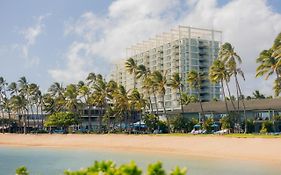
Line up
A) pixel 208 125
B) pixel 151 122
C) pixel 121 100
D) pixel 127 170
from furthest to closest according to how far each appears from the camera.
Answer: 1. pixel 121 100
2. pixel 151 122
3. pixel 208 125
4. pixel 127 170

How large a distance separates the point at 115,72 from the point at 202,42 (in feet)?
175

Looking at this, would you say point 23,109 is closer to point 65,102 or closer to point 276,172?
point 65,102

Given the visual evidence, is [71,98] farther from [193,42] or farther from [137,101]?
[193,42]

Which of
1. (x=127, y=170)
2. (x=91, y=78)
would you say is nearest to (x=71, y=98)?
(x=91, y=78)

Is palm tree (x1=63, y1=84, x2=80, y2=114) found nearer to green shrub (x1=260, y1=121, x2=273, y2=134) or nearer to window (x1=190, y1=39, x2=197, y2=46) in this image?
window (x1=190, y1=39, x2=197, y2=46)

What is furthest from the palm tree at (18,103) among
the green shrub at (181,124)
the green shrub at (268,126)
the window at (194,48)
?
the green shrub at (268,126)

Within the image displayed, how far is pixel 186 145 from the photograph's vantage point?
56.1 metres

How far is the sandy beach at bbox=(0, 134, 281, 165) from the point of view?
147ft

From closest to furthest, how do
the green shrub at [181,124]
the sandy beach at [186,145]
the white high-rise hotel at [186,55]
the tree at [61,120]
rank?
1. the sandy beach at [186,145]
2. the green shrub at [181,124]
3. the tree at [61,120]
4. the white high-rise hotel at [186,55]

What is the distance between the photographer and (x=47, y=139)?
275 ft

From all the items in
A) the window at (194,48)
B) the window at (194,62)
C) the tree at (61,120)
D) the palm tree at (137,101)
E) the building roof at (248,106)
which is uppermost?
the window at (194,48)

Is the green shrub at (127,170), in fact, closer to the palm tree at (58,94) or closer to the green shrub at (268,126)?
the green shrub at (268,126)

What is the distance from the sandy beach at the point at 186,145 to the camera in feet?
147

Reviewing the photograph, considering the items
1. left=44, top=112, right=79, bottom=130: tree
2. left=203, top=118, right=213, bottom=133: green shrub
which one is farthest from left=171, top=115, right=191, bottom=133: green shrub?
left=44, top=112, right=79, bottom=130: tree
